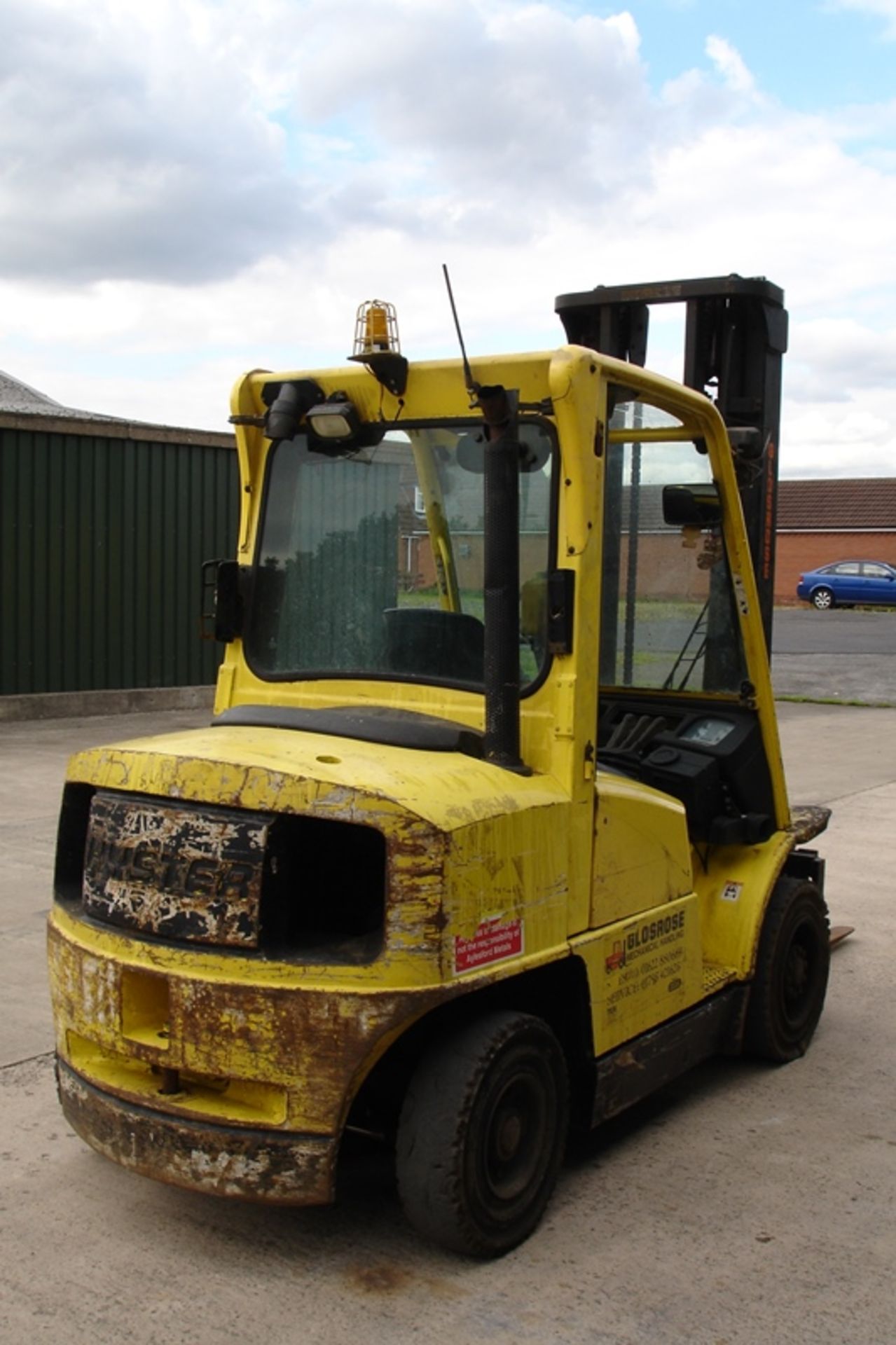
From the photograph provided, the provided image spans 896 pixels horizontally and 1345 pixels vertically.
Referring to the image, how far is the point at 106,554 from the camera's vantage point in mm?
15570

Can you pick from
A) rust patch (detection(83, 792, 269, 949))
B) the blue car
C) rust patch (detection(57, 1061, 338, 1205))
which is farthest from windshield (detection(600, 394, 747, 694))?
the blue car

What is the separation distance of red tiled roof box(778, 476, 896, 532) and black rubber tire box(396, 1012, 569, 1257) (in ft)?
152

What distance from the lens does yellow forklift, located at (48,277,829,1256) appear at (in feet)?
11.3

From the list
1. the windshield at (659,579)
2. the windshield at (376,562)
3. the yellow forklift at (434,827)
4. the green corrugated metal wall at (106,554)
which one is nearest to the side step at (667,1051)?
the yellow forklift at (434,827)

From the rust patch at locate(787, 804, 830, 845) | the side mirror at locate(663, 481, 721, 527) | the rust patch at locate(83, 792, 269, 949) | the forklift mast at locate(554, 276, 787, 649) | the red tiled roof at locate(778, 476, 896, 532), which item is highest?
the red tiled roof at locate(778, 476, 896, 532)

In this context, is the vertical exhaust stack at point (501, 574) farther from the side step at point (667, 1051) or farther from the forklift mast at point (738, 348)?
the forklift mast at point (738, 348)

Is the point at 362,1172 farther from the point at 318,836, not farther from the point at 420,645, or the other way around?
the point at 420,645

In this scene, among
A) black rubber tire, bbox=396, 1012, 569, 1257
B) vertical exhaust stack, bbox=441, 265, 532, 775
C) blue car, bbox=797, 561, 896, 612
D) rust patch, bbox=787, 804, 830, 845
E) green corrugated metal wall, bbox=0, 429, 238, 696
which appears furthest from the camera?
blue car, bbox=797, 561, 896, 612

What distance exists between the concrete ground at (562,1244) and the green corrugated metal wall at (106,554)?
998 centimetres

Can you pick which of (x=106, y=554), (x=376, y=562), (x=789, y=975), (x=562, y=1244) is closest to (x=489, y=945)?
(x=562, y=1244)

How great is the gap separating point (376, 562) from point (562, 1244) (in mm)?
2068

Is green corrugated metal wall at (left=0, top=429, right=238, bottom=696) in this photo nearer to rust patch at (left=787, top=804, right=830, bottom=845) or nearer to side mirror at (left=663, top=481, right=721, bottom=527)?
rust patch at (left=787, top=804, right=830, bottom=845)

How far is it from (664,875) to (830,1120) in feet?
3.71

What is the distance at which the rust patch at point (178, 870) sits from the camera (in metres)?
3.46
